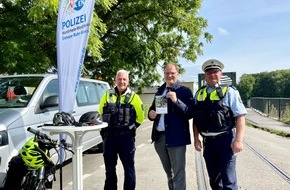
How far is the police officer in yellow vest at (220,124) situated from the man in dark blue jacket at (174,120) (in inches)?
8.9

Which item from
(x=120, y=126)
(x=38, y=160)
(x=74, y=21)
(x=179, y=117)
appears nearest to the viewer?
(x=38, y=160)

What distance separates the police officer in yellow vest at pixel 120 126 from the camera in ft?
15.4

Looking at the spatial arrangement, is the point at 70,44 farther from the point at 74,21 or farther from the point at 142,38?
the point at 142,38

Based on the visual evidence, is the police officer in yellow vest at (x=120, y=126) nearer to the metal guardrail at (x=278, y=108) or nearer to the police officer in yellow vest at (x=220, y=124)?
the police officer in yellow vest at (x=220, y=124)

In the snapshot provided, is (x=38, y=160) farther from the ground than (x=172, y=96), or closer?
closer

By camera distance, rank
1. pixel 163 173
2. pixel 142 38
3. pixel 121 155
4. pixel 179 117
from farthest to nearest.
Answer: pixel 142 38, pixel 163 173, pixel 121 155, pixel 179 117

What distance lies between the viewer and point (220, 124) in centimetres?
404

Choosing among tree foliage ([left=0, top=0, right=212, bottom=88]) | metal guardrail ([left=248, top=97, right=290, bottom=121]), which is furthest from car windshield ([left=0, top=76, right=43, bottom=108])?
metal guardrail ([left=248, top=97, right=290, bottom=121])

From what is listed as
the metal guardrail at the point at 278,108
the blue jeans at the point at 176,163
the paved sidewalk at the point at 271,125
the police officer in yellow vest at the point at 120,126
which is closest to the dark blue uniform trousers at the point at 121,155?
the police officer in yellow vest at the point at 120,126

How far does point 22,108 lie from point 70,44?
136 cm

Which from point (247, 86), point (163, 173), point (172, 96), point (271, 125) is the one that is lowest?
point (271, 125)

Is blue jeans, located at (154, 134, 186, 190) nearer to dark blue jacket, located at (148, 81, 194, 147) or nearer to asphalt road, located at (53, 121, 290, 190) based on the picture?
dark blue jacket, located at (148, 81, 194, 147)

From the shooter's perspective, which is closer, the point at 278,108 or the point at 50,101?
the point at 50,101

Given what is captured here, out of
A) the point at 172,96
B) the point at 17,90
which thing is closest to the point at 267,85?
the point at 17,90
